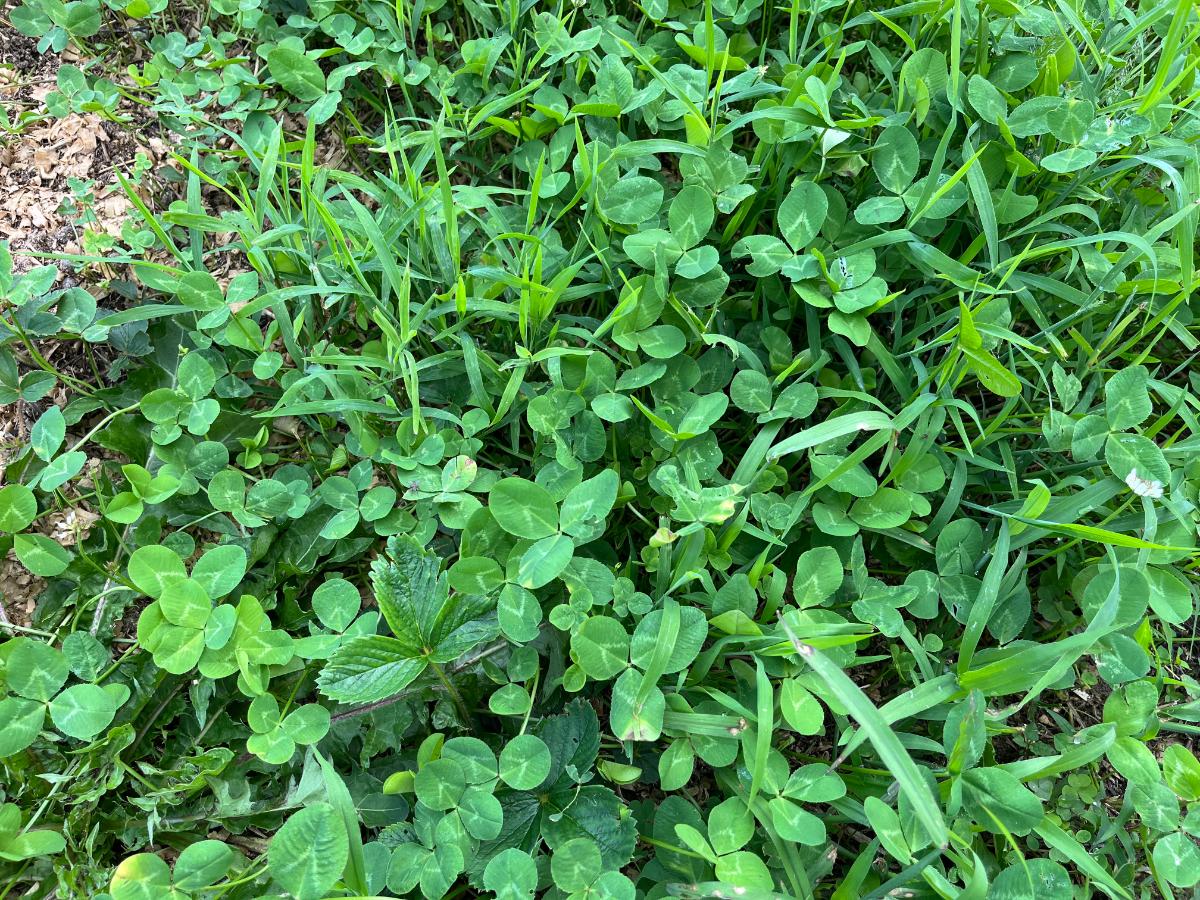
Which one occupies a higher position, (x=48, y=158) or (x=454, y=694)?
(x=48, y=158)

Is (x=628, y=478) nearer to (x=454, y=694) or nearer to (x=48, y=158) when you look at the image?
(x=454, y=694)

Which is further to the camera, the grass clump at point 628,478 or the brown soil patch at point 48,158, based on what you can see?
the brown soil patch at point 48,158

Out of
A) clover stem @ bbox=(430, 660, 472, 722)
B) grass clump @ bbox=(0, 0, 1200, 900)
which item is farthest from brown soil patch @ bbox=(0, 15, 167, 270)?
clover stem @ bbox=(430, 660, 472, 722)

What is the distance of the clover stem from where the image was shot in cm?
142

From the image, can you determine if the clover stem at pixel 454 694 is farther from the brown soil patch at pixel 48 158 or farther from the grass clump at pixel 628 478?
the brown soil patch at pixel 48 158

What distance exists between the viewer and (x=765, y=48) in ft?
6.72

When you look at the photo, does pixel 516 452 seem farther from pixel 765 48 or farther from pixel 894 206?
pixel 765 48

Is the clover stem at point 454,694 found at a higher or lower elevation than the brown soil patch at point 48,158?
lower

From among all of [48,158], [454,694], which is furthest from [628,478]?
[48,158]

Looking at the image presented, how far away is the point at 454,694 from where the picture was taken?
1.49 metres

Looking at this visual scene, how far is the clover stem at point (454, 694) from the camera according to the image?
55.9 inches

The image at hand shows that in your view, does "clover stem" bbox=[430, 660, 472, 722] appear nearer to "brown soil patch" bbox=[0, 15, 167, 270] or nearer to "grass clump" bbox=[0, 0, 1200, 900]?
"grass clump" bbox=[0, 0, 1200, 900]

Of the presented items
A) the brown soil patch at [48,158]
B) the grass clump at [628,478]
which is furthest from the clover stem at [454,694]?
the brown soil patch at [48,158]

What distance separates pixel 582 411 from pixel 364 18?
4.41 ft
